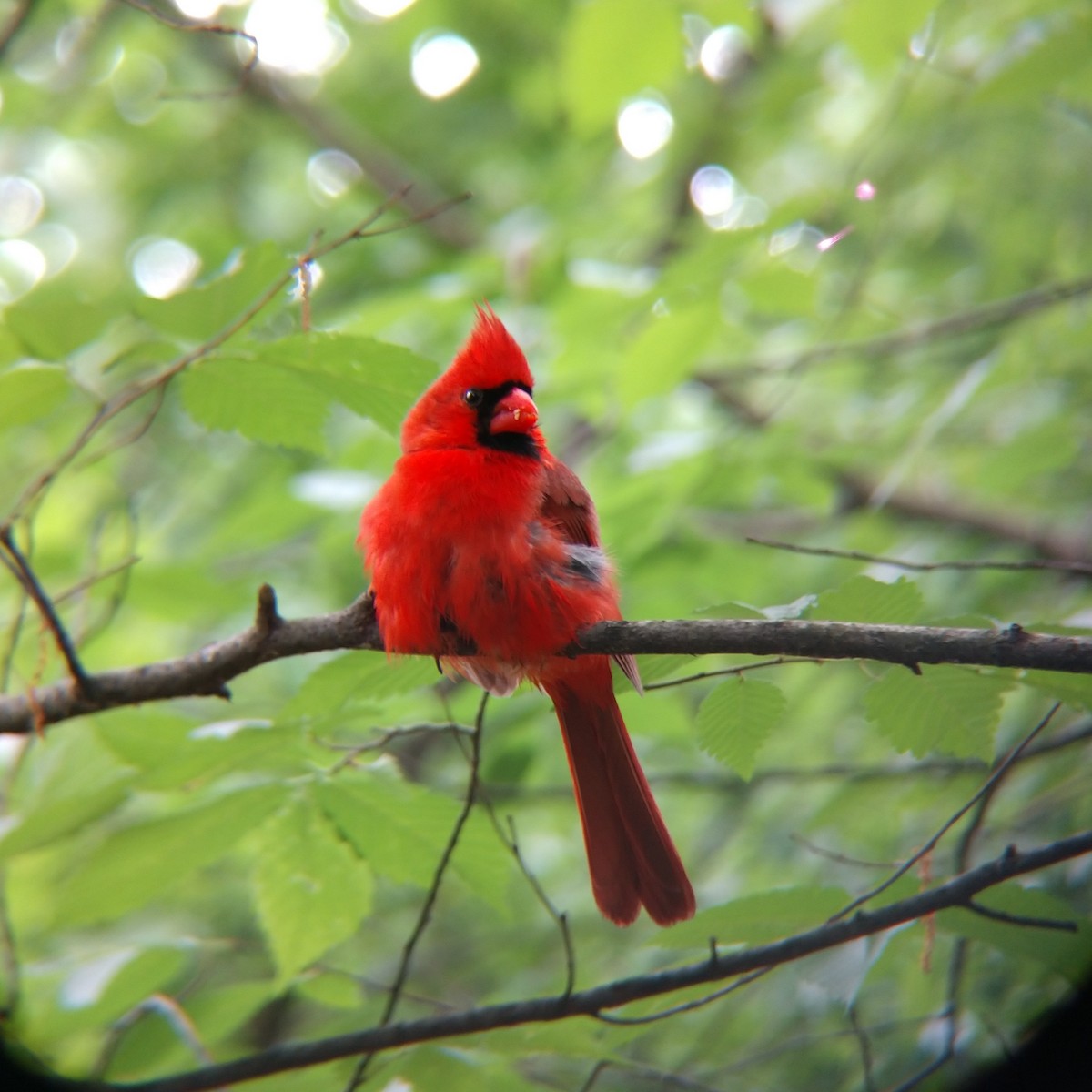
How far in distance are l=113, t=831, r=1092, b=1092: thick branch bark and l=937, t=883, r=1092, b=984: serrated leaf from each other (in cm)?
7

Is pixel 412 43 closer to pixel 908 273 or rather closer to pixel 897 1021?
pixel 908 273

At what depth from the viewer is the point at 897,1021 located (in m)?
2.33

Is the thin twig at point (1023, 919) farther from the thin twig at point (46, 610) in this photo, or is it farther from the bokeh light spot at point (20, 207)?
the bokeh light spot at point (20, 207)

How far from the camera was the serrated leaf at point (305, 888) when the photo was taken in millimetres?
2010

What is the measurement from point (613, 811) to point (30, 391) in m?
1.42

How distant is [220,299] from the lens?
6.65 ft

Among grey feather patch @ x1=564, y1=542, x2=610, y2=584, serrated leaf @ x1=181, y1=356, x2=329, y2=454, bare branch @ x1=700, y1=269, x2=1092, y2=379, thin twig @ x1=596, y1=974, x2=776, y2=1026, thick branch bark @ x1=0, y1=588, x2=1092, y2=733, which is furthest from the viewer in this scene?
bare branch @ x1=700, y1=269, x2=1092, y2=379

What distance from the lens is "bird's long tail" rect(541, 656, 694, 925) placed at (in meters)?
2.20

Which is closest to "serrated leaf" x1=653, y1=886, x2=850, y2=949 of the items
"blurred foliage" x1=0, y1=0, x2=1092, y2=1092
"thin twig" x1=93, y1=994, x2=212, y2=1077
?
"blurred foliage" x1=0, y1=0, x2=1092, y2=1092

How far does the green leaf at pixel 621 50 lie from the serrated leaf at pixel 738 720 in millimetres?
1901

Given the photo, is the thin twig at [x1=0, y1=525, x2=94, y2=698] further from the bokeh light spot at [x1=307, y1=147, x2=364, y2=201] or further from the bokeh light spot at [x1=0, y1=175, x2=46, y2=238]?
the bokeh light spot at [x1=0, y1=175, x2=46, y2=238]

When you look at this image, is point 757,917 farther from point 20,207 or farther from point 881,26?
point 20,207

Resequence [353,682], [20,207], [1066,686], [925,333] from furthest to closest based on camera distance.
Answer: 1. [20,207]
2. [925,333]
3. [353,682]
4. [1066,686]

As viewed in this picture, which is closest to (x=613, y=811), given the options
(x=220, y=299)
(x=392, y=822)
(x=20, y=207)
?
(x=392, y=822)
